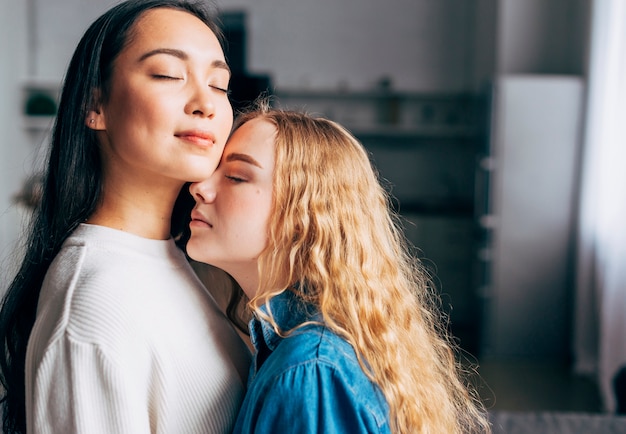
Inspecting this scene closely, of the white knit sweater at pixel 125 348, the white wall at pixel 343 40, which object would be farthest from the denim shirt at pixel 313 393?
the white wall at pixel 343 40

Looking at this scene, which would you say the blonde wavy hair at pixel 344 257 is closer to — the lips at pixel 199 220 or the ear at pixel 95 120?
the lips at pixel 199 220

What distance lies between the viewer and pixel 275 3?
6.45 m

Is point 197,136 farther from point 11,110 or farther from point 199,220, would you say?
point 11,110

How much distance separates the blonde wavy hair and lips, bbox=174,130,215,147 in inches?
5.0

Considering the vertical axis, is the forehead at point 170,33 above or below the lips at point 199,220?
above

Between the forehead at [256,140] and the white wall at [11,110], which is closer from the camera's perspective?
the forehead at [256,140]

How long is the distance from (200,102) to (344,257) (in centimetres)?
37

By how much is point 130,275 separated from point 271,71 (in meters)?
5.71

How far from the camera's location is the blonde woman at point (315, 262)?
100 centimetres

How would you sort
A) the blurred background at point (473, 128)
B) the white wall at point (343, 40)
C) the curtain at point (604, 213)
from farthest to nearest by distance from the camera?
the white wall at point (343, 40) < the blurred background at point (473, 128) < the curtain at point (604, 213)

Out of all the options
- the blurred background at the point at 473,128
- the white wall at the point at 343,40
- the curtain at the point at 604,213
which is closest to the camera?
the curtain at the point at 604,213

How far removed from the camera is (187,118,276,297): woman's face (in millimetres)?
1101

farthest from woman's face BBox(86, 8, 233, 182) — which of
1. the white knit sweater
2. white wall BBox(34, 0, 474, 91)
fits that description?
white wall BBox(34, 0, 474, 91)

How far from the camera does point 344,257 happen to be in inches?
44.6
